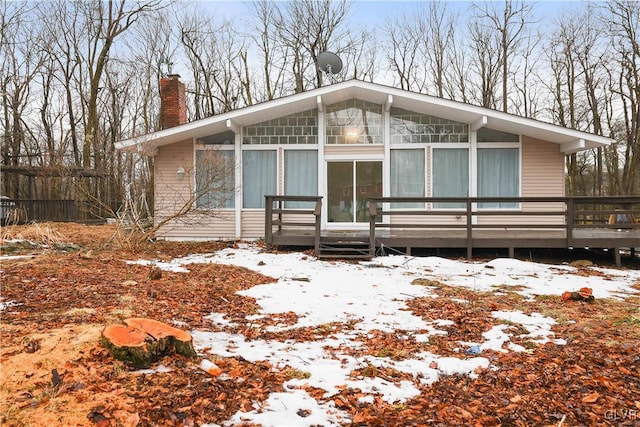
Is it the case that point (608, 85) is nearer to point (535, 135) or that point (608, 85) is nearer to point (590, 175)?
point (590, 175)

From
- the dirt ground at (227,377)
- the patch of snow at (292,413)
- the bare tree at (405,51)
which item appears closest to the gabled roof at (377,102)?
the dirt ground at (227,377)

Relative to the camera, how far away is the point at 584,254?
31.4ft

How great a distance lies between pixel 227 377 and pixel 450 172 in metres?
9.10

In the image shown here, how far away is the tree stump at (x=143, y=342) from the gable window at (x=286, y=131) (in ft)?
27.4

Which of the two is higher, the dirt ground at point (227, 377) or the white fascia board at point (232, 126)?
the white fascia board at point (232, 126)

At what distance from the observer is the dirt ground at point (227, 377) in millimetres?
2383

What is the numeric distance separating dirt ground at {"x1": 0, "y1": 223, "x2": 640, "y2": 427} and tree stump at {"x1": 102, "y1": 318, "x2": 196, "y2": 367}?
0.07 m

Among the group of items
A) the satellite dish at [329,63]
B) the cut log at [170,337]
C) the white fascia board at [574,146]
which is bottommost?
the cut log at [170,337]

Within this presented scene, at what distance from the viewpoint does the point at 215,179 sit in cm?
970

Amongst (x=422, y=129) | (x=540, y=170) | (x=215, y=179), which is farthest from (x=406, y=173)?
(x=215, y=179)

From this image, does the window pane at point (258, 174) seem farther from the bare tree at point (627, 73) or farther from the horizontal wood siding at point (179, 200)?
the bare tree at point (627, 73)

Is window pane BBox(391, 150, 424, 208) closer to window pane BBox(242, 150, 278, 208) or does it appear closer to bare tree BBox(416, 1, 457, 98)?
window pane BBox(242, 150, 278, 208)

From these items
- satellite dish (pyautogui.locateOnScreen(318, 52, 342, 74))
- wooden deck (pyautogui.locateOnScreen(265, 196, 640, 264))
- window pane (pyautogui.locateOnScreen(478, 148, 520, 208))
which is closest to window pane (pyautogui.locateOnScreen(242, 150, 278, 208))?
wooden deck (pyautogui.locateOnScreen(265, 196, 640, 264))

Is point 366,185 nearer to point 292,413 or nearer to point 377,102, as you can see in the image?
point 377,102
